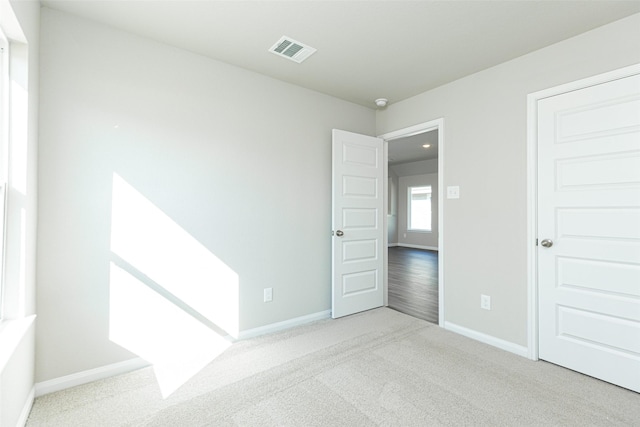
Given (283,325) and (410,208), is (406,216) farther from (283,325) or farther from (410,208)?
(283,325)

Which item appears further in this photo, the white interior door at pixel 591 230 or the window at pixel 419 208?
the window at pixel 419 208

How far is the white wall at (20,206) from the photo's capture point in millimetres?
1529

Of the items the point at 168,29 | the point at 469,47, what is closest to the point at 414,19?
the point at 469,47

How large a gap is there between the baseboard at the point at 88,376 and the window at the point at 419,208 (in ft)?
27.3

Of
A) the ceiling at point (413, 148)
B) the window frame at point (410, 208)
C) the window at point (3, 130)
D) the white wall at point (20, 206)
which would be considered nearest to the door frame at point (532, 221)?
the ceiling at point (413, 148)

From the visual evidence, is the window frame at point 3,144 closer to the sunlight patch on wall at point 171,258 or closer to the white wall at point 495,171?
the sunlight patch on wall at point 171,258

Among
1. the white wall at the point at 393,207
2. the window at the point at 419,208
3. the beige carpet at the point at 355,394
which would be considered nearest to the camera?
the beige carpet at the point at 355,394

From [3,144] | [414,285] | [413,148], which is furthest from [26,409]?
[413,148]

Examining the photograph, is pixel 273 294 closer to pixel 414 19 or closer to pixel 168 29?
pixel 168 29

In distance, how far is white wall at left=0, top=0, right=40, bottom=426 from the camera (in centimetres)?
153

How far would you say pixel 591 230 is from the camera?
2.13 metres

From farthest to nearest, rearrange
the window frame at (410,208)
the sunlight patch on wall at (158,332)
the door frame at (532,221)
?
the window frame at (410,208) < the door frame at (532,221) < the sunlight patch on wall at (158,332)

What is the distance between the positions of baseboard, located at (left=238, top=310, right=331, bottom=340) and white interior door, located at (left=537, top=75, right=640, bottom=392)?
6.53ft

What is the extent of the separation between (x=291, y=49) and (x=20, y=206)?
81.6 inches
